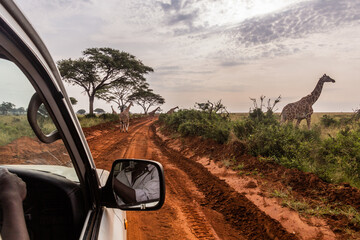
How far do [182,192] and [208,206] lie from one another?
2.52 feet

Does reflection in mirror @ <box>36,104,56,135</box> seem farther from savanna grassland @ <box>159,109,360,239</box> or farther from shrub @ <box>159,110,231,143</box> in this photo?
shrub @ <box>159,110,231,143</box>

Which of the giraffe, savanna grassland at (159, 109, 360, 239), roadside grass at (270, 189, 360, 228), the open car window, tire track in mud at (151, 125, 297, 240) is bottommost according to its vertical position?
tire track in mud at (151, 125, 297, 240)

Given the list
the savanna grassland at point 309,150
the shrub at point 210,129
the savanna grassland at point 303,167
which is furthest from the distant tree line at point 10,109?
the shrub at point 210,129

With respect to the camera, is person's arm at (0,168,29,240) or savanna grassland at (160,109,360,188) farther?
savanna grassland at (160,109,360,188)

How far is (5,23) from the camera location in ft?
2.32

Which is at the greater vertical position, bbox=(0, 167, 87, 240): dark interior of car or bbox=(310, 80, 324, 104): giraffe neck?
bbox=(310, 80, 324, 104): giraffe neck

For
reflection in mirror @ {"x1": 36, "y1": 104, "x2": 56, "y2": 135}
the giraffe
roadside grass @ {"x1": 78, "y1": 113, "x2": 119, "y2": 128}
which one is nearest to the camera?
reflection in mirror @ {"x1": 36, "y1": 104, "x2": 56, "y2": 135}

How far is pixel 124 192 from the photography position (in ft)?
4.74

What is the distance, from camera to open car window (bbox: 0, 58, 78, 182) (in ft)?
2.98

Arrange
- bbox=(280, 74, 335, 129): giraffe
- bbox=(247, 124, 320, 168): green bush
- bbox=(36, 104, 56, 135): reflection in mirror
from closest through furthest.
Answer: bbox=(36, 104, 56, 135): reflection in mirror, bbox=(247, 124, 320, 168): green bush, bbox=(280, 74, 335, 129): giraffe

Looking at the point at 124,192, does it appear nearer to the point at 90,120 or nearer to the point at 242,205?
the point at 242,205

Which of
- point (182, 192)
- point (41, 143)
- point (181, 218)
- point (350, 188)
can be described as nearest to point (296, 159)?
point (350, 188)

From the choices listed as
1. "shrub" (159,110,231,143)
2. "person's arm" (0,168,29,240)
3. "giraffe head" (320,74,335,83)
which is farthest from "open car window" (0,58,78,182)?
"giraffe head" (320,74,335,83)

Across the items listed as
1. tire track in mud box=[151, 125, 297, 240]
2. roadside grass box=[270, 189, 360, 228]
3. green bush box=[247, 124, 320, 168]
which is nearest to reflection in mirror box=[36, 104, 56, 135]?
tire track in mud box=[151, 125, 297, 240]
